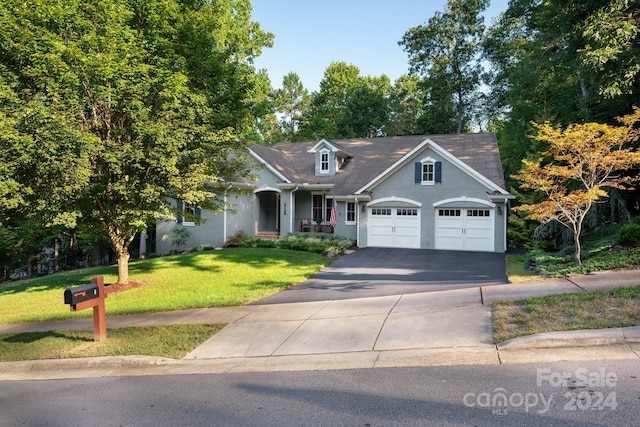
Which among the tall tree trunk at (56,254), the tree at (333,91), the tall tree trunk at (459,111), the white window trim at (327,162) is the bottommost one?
the tall tree trunk at (56,254)

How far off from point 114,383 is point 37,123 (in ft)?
23.6

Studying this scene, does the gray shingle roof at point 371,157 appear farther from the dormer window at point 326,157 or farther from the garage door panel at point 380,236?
the garage door panel at point 380,236

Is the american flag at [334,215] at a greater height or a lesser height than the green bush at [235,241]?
greater

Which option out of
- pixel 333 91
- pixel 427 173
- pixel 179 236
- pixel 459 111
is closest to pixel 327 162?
pixel 427 173

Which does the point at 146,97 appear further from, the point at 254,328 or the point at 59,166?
the point at 254,328

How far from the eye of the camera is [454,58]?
38.5 metres

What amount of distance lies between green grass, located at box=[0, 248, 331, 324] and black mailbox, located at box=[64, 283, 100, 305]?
268 cm

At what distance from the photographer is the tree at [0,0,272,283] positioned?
→ 1035 cm

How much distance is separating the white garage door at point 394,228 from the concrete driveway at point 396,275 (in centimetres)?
178

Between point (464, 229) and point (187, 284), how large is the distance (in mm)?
12936

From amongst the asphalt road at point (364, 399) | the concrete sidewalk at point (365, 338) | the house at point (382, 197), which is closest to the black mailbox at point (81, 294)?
the concrete sidewalk at point (365, 338)

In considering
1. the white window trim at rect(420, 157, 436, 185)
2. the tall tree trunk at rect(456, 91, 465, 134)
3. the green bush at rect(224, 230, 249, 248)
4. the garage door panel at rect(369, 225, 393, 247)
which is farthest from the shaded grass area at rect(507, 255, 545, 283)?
the tall tree trunk at rect(456, 91, 465, 134)

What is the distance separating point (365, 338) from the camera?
7105mm

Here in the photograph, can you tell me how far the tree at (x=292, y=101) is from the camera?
52938 millimetres
